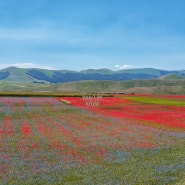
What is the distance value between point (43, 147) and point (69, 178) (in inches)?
372

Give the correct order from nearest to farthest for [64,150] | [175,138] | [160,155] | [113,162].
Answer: [113,162] < [160,155] < [64,150] < [175,138]

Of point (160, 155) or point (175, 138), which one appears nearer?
point (160, 155)

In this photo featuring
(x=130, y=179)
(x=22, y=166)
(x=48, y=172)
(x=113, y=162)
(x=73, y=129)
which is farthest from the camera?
(x=73, y=129)

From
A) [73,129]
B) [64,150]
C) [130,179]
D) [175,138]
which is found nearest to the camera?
[130,179]

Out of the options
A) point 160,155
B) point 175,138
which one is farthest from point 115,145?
point 175,138

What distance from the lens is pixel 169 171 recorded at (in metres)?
18.9

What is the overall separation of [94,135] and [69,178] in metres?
16.0

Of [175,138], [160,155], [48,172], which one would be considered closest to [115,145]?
[160,155]

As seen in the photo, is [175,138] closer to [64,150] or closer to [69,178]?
[64,150]

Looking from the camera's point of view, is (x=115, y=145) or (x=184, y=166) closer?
(x=184, y=166)

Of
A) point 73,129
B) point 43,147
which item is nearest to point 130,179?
point 43,147

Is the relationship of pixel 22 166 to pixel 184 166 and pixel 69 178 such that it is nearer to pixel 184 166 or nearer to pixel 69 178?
pixel 69 178

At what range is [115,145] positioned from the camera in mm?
27609

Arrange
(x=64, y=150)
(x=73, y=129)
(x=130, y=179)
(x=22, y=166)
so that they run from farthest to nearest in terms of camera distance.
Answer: (x=73, y=129) → (x=64, y=150) → (x=22, y=166) → (x=130, y=179)
